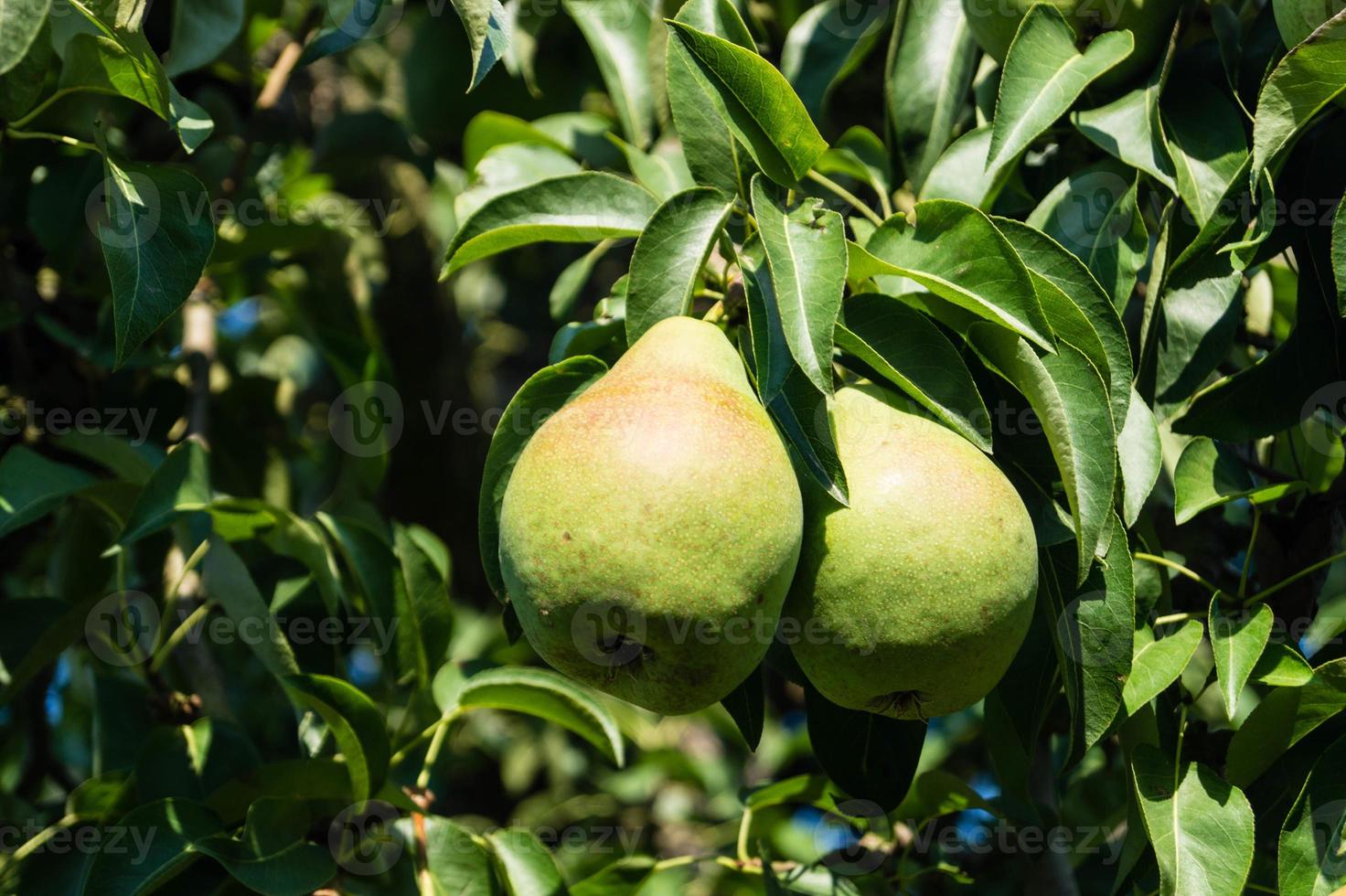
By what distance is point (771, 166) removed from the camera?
62.6 inches

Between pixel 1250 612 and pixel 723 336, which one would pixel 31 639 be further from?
pixel 1250 612

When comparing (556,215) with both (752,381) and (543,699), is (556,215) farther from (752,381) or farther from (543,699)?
(543,699)

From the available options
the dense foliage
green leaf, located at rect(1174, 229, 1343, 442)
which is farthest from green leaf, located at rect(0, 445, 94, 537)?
green leaf, located at rect(1174, 229, 1343, 442)

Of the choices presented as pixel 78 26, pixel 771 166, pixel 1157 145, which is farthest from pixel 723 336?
pixel 78 26

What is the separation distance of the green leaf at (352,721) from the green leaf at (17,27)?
87cm

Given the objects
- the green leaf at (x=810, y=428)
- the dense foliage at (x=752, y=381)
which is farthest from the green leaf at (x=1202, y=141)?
the green leaf at (x=810, y=428)

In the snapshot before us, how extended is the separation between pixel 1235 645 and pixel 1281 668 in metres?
0.07

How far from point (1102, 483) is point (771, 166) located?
0.55 m

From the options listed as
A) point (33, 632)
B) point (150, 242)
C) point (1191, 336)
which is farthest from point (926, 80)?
point (33, 632)

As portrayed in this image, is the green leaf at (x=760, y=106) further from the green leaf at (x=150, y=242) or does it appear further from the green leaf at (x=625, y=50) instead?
the green leaf at (x=625, y=50)

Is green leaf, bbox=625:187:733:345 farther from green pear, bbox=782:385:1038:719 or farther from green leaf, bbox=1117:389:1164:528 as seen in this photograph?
green leaf, bbox=1117:389:1164:528

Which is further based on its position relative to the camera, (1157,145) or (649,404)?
(1157,145)

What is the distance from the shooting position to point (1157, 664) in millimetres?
1559

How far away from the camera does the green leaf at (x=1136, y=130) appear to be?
5.62ft
